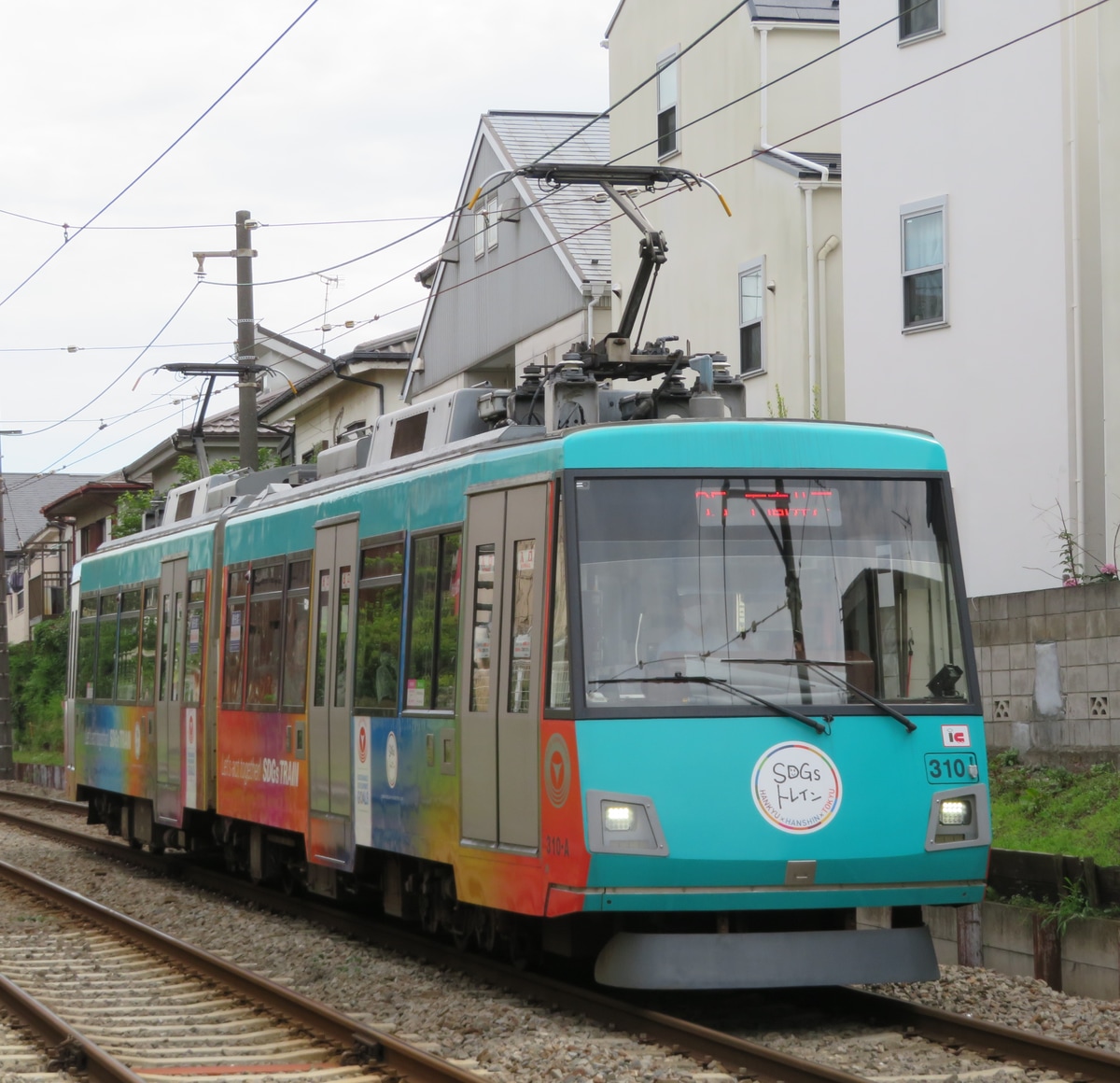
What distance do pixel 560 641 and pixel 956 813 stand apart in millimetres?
2056

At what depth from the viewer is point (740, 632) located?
8938 millimetres

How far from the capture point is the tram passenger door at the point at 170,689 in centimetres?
1675

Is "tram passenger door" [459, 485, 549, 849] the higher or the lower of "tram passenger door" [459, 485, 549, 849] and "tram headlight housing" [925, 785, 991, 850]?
the higher

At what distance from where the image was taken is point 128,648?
18.9m

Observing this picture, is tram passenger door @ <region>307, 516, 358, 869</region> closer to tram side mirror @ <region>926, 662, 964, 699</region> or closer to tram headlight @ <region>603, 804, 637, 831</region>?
tram headlight @ <region>603, 804, 637, 831</region>

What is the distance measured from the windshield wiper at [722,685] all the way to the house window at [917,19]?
12.5 m

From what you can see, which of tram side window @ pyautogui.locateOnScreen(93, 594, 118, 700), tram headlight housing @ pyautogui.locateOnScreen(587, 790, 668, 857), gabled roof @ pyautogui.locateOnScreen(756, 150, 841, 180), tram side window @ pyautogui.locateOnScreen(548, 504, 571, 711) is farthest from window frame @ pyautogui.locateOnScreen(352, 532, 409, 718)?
gabled roof @ pyautogui.locateOnScreen(756, 150, 841, 180)

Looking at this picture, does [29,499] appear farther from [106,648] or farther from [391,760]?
[391,760]

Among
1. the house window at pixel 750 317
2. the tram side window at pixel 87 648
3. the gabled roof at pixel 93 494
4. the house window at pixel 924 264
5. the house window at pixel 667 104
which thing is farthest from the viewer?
the gabled roof at pixel 93 494

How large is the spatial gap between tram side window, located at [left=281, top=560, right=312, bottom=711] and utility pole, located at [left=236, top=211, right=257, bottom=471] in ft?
30.5

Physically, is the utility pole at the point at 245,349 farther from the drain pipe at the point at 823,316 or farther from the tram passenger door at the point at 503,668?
the tram passenger door at the point at 503,668

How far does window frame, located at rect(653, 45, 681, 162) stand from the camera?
25.6m

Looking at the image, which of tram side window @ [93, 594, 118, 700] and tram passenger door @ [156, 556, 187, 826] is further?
tram side window @ [93, 594, 118, 700]

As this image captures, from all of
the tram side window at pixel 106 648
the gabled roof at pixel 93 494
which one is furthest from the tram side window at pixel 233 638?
the gabled roof at pixel 93 494
